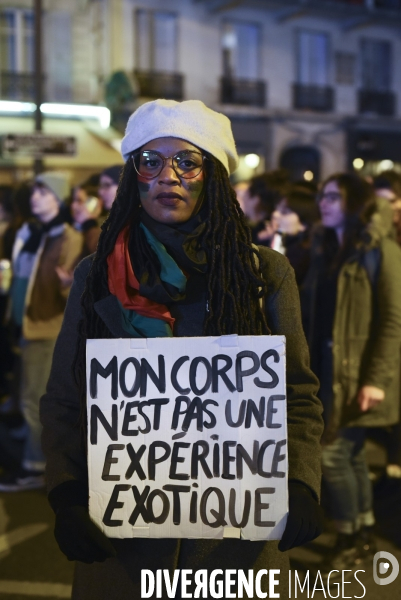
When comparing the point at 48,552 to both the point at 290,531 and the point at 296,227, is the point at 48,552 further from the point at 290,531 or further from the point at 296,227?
the point at 290,531

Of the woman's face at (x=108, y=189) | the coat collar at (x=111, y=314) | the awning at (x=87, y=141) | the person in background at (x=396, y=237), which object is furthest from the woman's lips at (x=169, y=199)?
the awning at (x=87, y=141)

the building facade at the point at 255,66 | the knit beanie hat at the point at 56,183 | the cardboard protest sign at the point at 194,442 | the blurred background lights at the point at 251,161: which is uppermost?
the building facade at the point at 255,66

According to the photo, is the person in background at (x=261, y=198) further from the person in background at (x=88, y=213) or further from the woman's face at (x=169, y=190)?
the woman's face at (x=169, y=190)

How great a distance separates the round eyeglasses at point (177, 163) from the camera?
2238mm

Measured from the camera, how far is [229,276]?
7.22 ft

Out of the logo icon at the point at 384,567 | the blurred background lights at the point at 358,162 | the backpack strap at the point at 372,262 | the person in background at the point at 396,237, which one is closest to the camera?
the logo icon at the point at 384,567

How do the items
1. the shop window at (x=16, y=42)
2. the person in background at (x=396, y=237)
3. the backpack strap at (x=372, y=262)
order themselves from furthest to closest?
the shop window at (x=16, y=42)
the person in background at (x=396, y=237)
the backpack strap at (x=372, y=262)

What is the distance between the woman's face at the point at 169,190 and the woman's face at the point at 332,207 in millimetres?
2300

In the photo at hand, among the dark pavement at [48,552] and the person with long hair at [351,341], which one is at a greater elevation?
the person with long hair at [351,341]

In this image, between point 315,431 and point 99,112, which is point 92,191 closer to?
point 315,431

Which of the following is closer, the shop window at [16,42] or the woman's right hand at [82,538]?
the woman's right hand at [82,538]

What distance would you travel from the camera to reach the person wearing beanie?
7.02 ft

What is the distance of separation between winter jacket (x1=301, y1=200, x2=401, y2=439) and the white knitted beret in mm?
2149

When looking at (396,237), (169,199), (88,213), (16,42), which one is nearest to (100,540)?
(169,199)
